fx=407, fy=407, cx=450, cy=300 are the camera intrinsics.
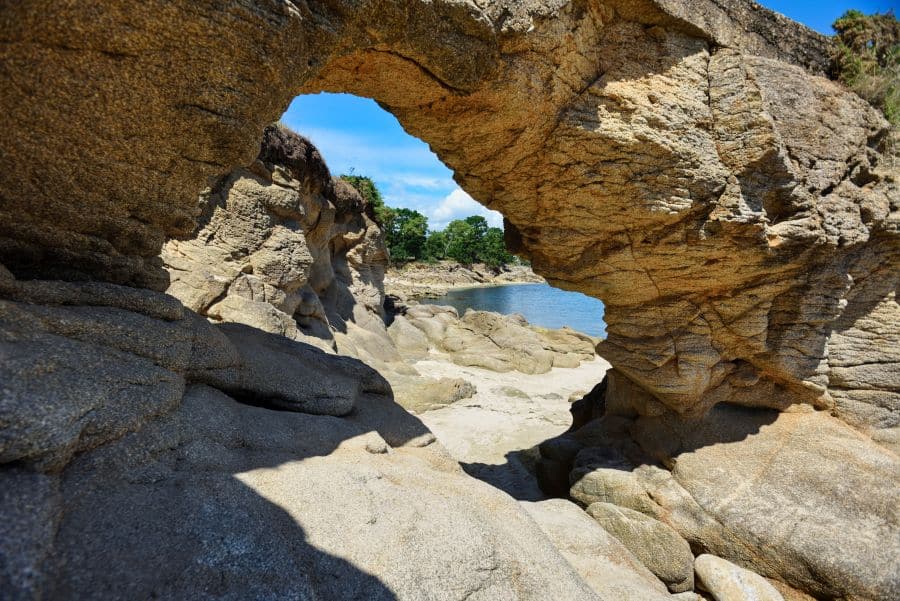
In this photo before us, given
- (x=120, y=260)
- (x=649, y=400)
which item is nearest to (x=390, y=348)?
(x=649, y=400)

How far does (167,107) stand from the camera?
3.60 metres

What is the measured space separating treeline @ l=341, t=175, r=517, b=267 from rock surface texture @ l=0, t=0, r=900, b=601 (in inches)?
2577

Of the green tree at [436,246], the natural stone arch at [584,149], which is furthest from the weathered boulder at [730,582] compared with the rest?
the green tree at [436,246]

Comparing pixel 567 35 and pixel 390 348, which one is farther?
pixel 390 348

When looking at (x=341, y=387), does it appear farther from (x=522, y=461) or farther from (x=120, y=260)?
(x=522, y=461)

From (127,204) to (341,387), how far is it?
10.6ft

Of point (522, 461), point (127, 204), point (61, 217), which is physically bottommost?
point (522, 461)

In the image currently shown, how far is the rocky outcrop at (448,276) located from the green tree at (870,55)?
158 feet

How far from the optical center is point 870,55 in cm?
733

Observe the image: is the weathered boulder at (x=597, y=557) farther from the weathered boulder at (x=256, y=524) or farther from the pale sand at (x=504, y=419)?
the pale sand at (x=504, y=419)

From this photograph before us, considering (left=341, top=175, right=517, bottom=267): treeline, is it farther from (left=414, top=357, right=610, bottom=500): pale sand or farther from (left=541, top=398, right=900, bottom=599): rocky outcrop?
(left=541, top=398, right=900, bottom=599): rocky outcrop

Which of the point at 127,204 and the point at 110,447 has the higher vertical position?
the point at 127,204

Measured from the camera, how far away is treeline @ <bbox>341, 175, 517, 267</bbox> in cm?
7562

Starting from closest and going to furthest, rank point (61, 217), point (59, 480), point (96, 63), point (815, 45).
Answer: point (59, 480) → point (96, 63) → point (61, 217) → point (815, 45)
